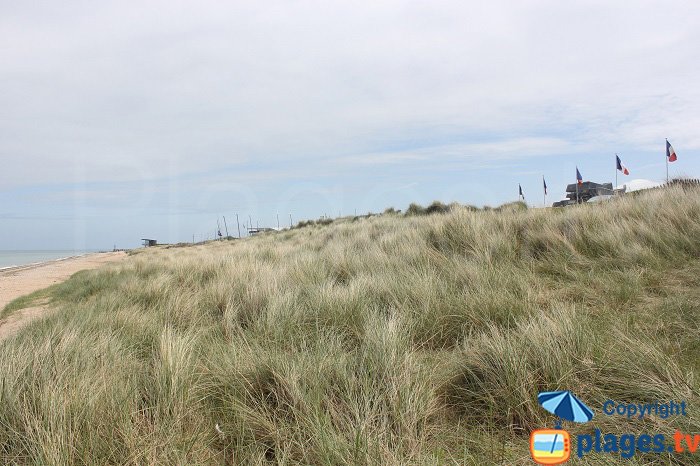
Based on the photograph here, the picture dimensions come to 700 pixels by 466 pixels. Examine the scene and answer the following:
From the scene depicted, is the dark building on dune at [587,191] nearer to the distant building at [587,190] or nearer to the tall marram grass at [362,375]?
the distant building at [587,190]

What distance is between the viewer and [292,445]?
1982 mm

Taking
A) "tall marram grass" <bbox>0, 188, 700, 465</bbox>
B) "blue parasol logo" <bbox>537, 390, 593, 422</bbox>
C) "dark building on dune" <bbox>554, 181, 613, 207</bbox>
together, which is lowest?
"tall marram grass" <bbox>0, 188, 700, 465</bbox>

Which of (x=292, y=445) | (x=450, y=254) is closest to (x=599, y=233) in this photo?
(x=450, y=254)

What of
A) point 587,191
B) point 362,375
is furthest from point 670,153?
point 362,375

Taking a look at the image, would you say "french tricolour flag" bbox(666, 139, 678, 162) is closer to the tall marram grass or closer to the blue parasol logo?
the tall marram grass

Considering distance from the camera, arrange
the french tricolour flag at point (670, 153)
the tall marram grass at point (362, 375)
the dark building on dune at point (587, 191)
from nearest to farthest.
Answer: the tall marram grass at point (362, 375), the french tricolour flag at point (670, 153), the dark building on dune at point (587, 191)

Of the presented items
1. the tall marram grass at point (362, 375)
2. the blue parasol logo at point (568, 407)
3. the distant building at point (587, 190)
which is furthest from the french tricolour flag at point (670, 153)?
the blue parasol logo at point (568, 407)

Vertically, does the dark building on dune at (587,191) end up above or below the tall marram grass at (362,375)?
above

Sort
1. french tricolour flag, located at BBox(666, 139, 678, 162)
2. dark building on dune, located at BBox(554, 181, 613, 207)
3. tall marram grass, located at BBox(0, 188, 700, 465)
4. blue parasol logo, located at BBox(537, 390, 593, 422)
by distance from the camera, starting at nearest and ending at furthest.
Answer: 1. blue parasol logo, located at BBox(537, 390, 593, 422)
2. tall marram grass, located at BBox(0, 188, 700, 465)
3. french tricolour flag, located at BBox(666, 139, 678, 162)
4. dark building on dune, located at BBox(554, 181, 613, 207)

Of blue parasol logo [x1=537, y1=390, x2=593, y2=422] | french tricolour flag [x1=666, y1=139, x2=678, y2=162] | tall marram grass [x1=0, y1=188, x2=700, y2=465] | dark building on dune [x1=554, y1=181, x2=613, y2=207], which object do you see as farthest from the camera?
dark building on dune [x1=554, y1=181, x2=613, y2=207]

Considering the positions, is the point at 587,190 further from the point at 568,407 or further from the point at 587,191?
the point at 568,407

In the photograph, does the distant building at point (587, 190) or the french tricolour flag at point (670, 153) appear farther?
the distant building at point (587, 190)

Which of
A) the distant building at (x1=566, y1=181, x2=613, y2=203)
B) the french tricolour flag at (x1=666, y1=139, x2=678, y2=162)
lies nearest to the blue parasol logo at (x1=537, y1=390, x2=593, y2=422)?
the french tricolour flag at (x1=666, y1=139, x2=678, y2=162)

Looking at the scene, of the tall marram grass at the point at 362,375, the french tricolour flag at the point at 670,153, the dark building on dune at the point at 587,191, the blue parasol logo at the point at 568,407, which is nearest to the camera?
the blue parasol logo at the point at 568,407
